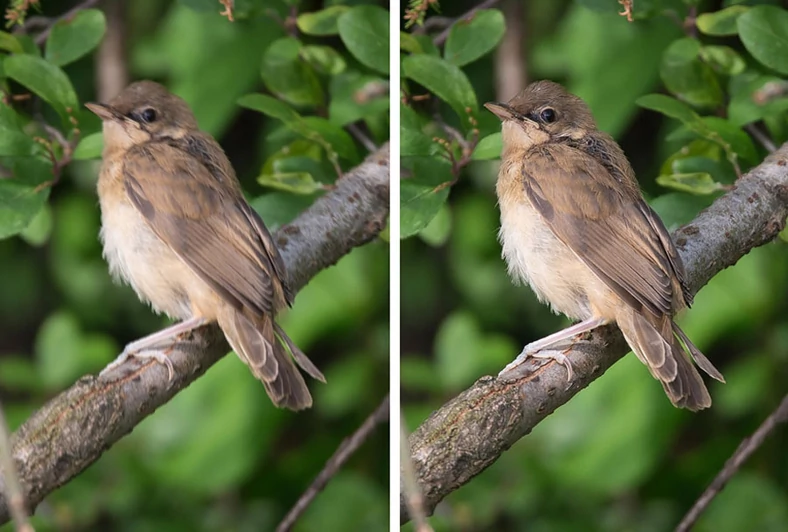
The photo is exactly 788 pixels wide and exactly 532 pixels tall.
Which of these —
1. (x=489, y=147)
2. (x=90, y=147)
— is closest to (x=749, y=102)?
(x=489, y=147)

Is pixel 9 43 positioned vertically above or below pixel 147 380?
above

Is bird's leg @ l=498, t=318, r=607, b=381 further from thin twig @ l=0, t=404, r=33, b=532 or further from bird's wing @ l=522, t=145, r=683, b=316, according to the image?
thin twig @ l=0, t=404, r=33, b=532

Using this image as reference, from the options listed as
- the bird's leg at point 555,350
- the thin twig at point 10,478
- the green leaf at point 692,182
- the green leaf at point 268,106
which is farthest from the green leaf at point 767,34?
the thin twig at point 10,478

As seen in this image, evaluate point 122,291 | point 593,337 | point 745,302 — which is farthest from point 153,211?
point 745,302

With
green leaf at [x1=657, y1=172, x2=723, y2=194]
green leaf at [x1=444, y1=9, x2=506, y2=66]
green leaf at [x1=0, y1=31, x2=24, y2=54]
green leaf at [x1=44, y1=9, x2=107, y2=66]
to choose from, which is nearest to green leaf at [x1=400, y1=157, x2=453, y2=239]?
green leaf at [x1=444, y1=9, x2=506, y2=66]

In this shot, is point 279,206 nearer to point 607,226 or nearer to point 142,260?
point 142,260

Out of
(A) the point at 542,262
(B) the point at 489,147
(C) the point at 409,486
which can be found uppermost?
(B) the point at 489,147
